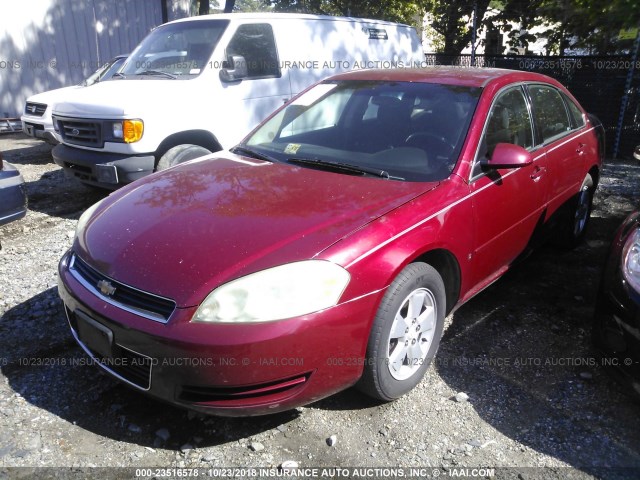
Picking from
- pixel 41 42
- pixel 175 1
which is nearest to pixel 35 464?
pixel 41 42

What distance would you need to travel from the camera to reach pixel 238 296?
92.0 inches

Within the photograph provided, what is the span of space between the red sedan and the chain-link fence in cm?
596

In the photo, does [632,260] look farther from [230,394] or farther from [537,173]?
[230,394]

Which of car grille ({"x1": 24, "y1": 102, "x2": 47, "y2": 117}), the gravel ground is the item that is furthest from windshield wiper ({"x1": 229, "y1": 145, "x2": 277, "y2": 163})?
car grille ({"x1": 24, "y1": 102, "x2": 47, "y2": 117})

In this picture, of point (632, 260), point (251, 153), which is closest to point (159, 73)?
Answer: point (251, 153)

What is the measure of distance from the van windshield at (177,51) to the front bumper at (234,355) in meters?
4.11

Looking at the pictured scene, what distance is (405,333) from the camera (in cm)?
283

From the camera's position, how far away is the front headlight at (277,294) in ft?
7.59

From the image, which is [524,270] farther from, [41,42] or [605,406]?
[41,42]

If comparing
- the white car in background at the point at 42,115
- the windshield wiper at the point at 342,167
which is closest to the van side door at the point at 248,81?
the windshield wiper at the point at 342,167

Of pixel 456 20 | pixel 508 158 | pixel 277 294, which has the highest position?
pixel 456 20

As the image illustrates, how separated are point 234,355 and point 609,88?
9.13 metres

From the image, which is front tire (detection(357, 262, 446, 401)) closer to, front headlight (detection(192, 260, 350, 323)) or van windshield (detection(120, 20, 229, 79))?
front headlight (detection(192, 260, 350, 323))

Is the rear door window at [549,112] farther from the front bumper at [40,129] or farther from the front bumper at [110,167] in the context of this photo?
the front bumper at [40,129]
